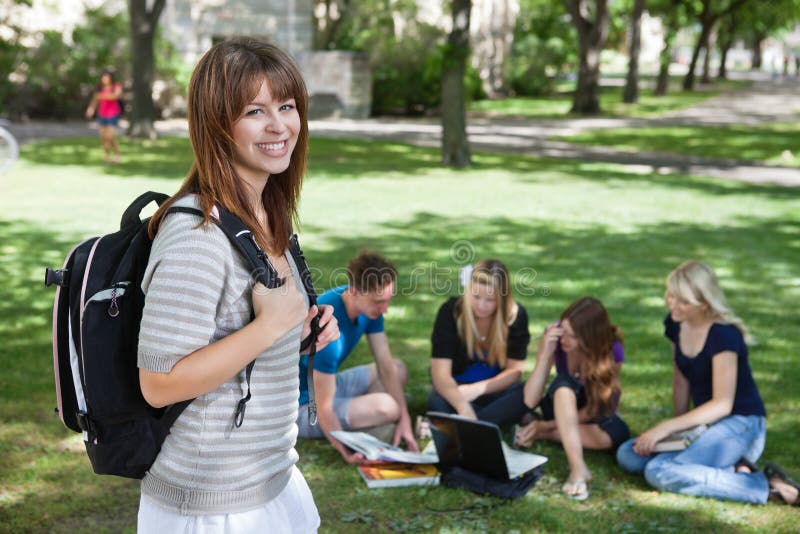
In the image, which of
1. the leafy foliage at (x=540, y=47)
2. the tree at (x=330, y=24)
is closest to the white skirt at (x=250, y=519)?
the tree at (x=330, y=24)

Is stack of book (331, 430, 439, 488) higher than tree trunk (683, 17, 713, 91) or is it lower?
lower

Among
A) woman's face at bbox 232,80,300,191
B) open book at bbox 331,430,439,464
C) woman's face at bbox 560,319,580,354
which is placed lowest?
open book at bbox 331,430,439,464

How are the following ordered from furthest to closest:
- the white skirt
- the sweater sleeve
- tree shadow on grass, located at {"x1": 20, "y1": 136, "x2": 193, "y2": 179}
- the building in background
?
the building in background → tree shadow on grass, located at {"x1": 20, "y1": 136, "x2": 193, "y2": 179} → the white skirt → the sweater sleeve

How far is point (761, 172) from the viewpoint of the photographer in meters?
18.3

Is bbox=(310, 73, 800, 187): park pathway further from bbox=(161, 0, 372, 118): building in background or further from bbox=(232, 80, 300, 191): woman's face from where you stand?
bbox=(232, 80, 300, 191): woman's face

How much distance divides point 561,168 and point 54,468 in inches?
589

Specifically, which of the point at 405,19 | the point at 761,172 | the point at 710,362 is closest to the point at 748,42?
the point at 405,19

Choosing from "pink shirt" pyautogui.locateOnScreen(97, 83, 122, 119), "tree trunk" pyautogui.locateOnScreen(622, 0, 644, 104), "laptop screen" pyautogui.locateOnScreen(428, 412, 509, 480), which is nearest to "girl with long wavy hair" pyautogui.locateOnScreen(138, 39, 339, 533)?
"laptop screen" pyautogui.locateOnScreen(428, 412, 509, 480)

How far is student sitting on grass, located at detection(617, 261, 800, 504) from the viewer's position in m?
4.82

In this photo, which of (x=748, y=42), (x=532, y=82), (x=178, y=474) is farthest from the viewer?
(x=748, y=42)

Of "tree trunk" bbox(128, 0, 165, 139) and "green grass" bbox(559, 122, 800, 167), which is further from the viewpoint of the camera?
"tree trunk" bbox(128, 0, 165, 139)

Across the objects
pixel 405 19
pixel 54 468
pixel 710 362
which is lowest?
pixel 54 468

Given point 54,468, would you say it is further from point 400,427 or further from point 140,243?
point 140,243

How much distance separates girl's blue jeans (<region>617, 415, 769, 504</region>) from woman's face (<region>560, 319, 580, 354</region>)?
650 mm
